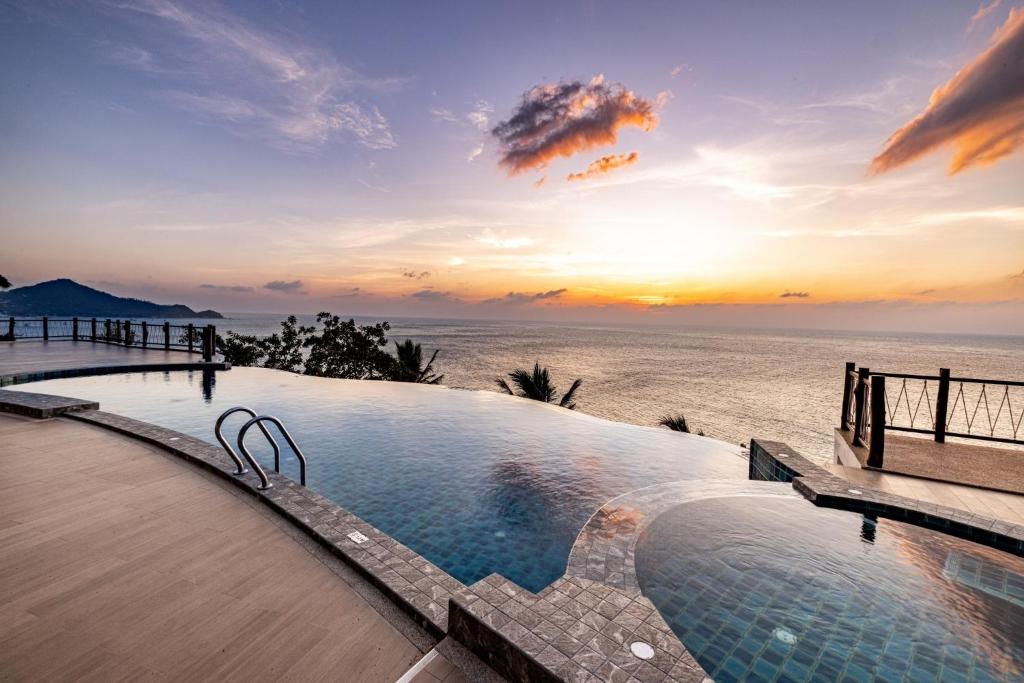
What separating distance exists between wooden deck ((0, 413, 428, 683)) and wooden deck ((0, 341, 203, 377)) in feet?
35.1

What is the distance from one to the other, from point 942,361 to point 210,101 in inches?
3756

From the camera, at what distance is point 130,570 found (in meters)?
2.66

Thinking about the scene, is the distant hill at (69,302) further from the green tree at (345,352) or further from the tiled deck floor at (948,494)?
the tiled deck floor at (948,494)

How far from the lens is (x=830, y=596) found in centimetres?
311

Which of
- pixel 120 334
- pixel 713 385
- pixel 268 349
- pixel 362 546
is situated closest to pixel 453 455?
pixel 362 546

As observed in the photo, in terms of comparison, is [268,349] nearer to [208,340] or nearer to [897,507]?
[208,340]

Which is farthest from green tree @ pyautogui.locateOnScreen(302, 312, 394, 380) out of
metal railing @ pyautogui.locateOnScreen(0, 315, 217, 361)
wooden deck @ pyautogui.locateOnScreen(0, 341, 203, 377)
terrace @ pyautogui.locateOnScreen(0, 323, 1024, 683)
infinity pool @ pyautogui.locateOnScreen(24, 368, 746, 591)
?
terrace @ pyautogui.locateOnScreen(0, 323, 1024, 683)

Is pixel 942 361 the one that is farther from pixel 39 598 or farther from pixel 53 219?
pixel 53 219

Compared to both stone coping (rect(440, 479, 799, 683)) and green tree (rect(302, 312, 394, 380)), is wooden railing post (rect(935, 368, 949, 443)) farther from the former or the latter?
green tree (rect(302, 312, 394, 380))

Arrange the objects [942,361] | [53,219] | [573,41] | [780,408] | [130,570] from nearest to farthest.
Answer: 1. [130,570]
2. [573,41]
3. [53,219]
4. [780,408]
5. [942,361]

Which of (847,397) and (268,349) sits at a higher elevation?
(847,397)

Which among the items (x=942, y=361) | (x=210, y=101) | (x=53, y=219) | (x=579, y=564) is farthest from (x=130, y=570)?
(x=942, y=361)

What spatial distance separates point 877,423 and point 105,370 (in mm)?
18061

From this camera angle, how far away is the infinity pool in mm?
4297
